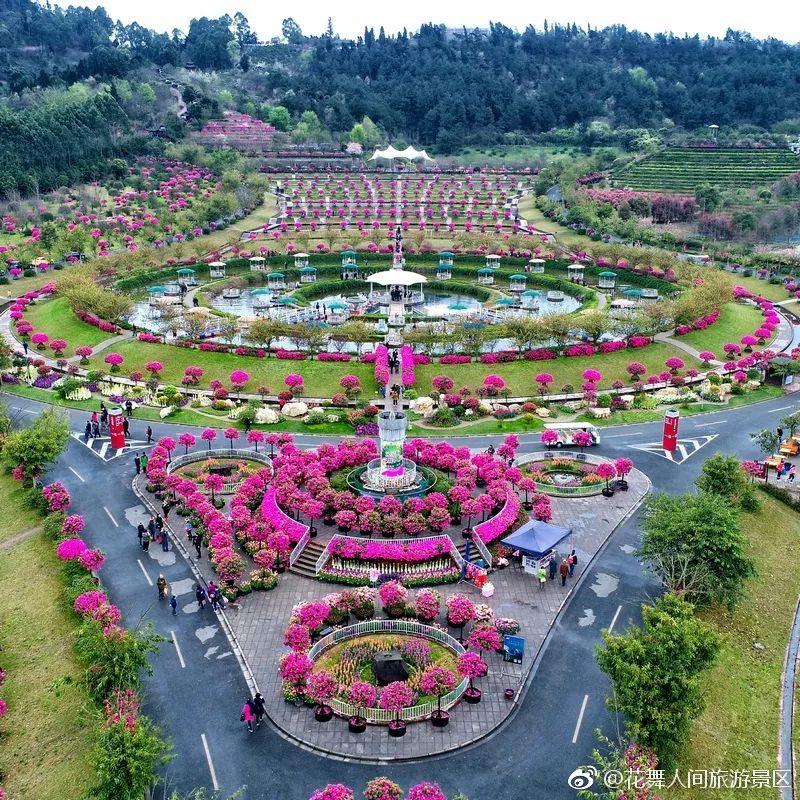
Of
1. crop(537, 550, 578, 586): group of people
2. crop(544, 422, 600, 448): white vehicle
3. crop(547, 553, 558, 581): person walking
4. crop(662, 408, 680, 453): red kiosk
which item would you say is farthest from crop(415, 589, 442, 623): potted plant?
crop(662, 408, 680, 453): red kiosk

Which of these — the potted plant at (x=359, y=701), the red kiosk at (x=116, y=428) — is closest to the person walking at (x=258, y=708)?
the potted plant at (x=359, y=701)

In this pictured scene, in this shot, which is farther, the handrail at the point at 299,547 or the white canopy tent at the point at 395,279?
the white canopy tent at the point at 395,279

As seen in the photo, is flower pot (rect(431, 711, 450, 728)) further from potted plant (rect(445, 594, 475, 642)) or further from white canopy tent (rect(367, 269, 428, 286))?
white canopy tent (rect(367, 269, 428, 286))

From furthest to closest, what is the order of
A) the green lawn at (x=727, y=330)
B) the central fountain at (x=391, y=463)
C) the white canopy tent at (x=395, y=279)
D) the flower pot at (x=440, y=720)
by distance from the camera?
the white canopy tent at (x=395, y=279), the green lawn at (x=727, y=330), the central fountain at (x=391, y=463), the flower pot at (x=440, y=720)

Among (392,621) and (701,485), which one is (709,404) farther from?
(392,621)

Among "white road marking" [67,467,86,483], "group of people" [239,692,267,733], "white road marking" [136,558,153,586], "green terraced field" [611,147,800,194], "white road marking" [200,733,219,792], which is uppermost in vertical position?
"green terraced field" [611,147,800,194]

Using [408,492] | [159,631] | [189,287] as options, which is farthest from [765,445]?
[189,287]

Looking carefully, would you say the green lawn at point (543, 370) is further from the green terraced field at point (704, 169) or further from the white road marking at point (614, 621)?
the green terraced field at point (704, 169)
